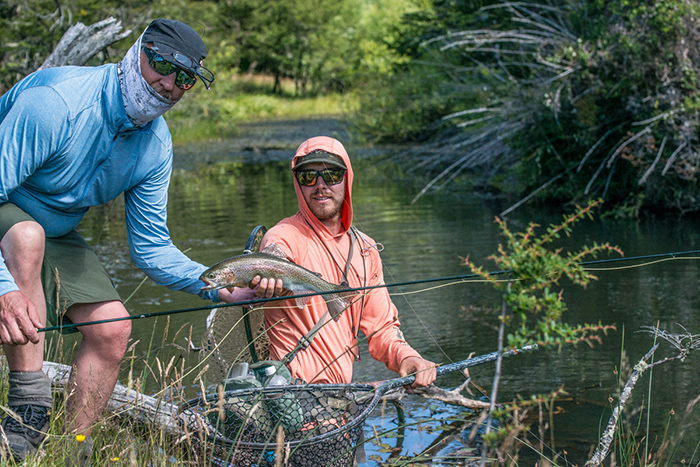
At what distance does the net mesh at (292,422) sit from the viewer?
9.00ft

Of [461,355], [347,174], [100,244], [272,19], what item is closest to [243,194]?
[100,244]

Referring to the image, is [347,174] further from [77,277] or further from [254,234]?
[77,277]

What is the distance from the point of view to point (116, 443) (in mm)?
3154

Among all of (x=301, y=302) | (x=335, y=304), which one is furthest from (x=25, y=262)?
(x=335, y=304)

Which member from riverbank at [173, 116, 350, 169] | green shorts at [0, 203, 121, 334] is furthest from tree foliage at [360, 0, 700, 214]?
riverbank at [173, 116, 350, 169]

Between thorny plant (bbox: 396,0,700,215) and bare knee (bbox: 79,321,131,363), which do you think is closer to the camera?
bare knee (bbox: 79,321,131,363)

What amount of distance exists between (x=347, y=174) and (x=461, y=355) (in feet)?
8.42

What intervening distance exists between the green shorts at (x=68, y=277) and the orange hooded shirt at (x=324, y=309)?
78 cm

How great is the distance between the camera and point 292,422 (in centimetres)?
289

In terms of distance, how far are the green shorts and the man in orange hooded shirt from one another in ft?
2.59

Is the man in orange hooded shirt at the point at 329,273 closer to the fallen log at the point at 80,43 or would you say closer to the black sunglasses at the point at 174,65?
the black sunglasses at the point at 174,65

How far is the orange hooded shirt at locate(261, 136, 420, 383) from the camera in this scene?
3.52 m

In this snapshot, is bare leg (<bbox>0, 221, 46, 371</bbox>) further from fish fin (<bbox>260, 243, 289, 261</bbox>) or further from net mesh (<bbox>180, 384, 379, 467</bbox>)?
fish fin (<bbox>260, 243, 289, 261</bbox>)

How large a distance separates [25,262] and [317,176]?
1.39m
